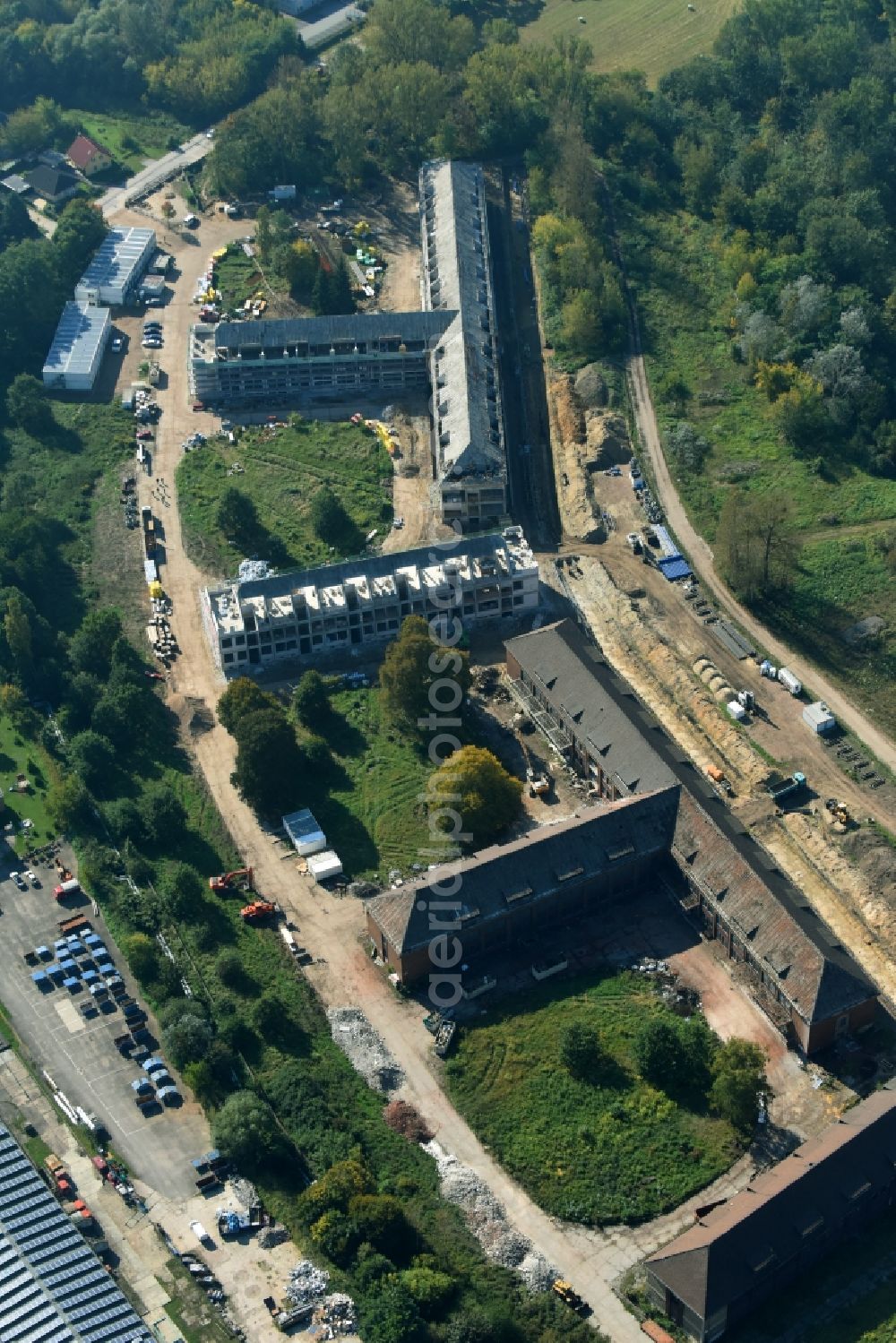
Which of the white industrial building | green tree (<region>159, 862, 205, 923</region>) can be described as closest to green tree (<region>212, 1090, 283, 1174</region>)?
green tree (<region>159, 862, 205, 923</region>)

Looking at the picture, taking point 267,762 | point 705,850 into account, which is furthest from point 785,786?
point 267,762

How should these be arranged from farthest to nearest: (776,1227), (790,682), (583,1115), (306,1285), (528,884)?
(790,682)
(528,884)
(583,1115)
(306,1285)
(776,1227)

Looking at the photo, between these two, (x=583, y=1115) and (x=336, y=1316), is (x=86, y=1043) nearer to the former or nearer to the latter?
(x=336, y=1316)

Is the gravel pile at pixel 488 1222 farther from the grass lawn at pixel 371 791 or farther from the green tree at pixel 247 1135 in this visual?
the grass lawn at pixel 371 791

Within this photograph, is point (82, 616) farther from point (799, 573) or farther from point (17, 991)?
point (799, 573)

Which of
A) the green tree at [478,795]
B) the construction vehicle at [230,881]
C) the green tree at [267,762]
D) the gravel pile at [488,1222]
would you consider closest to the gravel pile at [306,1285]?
the gravel pile at [488,1222]

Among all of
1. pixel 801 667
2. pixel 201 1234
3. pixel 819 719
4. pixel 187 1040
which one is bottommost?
pixel 201 1234

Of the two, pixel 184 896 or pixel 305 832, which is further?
pixel 305 832
